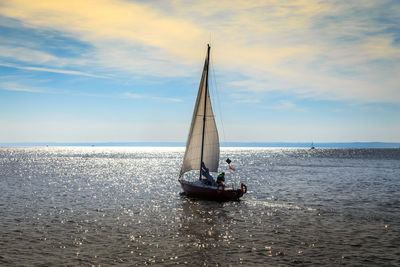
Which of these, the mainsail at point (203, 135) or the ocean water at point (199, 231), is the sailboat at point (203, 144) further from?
the ocean water at point (199, 231)

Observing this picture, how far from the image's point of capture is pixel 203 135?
45.0m

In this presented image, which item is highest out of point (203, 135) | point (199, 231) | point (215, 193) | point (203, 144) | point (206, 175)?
point (203, 135)

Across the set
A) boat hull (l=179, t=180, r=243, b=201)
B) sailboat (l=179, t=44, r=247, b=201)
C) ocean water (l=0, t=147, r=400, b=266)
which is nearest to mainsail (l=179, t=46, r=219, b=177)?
sailboat (l=179, t=44, r=247, b=201)

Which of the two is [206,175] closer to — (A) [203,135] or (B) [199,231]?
(A) [203,135]

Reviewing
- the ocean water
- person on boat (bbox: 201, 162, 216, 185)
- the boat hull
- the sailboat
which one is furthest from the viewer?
person on boat (bbox: 201, 162, 216, 185)

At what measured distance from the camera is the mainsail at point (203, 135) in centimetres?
4491

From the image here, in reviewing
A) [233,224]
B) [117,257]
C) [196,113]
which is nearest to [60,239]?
[117,257]

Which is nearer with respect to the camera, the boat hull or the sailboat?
the boat hull

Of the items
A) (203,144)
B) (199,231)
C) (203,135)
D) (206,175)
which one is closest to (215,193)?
(206,175)

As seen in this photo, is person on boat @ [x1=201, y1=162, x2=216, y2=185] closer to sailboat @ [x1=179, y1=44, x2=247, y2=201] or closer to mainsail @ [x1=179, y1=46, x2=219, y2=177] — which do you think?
sailboat @ [x1=179, y1=44, x2=247, y2=201]

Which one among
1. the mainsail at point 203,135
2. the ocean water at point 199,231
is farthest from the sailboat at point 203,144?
the ocean water at point 199,231

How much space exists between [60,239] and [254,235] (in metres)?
14.5

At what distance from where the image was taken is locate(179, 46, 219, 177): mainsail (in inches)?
1768

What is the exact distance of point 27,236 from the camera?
26391mm
